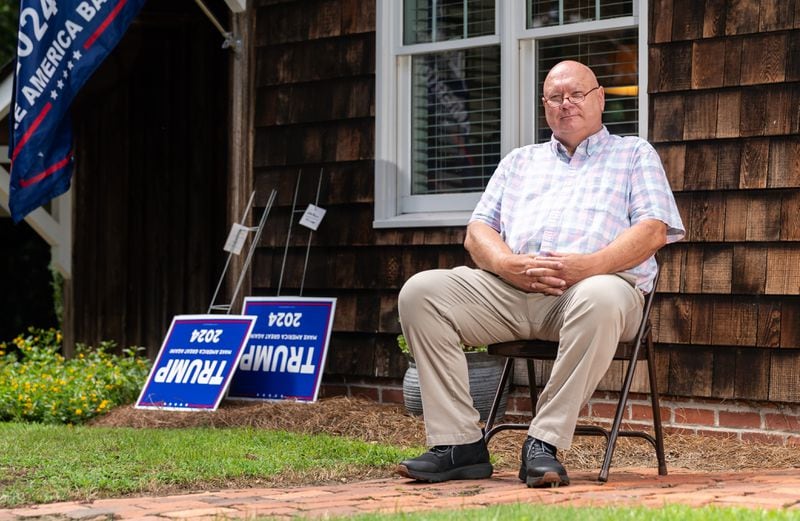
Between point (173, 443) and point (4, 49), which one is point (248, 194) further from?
point (4, 49)

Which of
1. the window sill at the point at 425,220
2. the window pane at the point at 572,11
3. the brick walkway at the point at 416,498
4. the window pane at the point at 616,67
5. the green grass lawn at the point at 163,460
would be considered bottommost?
the green grass lawn at the point at 163,460

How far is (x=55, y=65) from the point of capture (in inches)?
229

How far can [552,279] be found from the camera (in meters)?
3.55

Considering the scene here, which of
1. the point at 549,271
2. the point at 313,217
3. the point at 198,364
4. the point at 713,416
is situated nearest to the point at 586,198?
the point at 549,271

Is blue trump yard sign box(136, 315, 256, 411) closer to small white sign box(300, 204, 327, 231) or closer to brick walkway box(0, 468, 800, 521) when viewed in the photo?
small white sign box(300, 204, 327, 231)

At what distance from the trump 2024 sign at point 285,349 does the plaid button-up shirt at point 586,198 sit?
2158 mm

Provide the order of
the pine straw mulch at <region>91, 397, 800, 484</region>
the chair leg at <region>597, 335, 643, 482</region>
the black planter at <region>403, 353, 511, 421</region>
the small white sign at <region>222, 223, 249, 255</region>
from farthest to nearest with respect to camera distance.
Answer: the small white sign at <region>222, 223, 249, 255</region>
the black planter at <region>403, 353, 511, 421</region>
the pine straw mulch at <region>91, 397, 800, 484</region>
the chair leg at <region>597, 335, 643, 482</region>

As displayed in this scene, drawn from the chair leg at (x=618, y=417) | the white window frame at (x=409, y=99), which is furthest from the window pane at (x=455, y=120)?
the chair leg at (x=618, y=417)

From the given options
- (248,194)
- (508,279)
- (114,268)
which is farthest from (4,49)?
(508,279)

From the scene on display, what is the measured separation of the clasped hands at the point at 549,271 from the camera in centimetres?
353

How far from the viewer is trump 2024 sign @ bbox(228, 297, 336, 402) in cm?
585

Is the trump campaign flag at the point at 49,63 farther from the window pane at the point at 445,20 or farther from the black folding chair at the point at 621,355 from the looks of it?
the black folding chair at the point at 621,355

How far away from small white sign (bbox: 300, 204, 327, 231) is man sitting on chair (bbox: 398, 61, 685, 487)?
214 centimetres

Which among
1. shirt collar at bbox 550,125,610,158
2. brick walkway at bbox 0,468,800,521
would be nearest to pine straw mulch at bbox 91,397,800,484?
brick walkway at bbox 0,468,800,521
